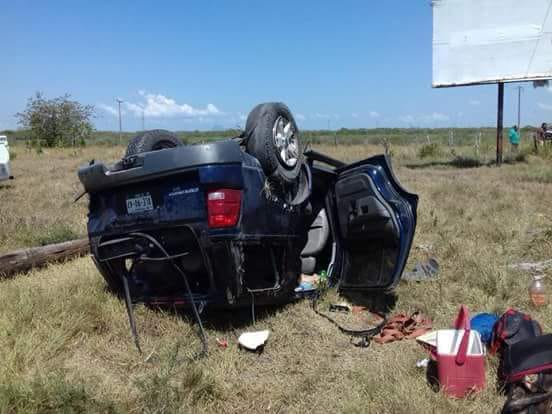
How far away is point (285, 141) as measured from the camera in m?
4.76

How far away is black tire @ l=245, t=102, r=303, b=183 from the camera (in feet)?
14.6

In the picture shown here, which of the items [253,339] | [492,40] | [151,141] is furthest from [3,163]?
[492,40]

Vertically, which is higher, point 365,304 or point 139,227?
point 139,227

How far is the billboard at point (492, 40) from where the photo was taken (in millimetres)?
19406

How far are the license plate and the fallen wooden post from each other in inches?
94.9

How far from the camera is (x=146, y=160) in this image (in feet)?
13.4

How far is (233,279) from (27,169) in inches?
716

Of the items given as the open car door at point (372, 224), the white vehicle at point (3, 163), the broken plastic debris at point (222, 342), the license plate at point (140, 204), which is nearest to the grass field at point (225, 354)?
the broken plastic debris at point (222, 342)

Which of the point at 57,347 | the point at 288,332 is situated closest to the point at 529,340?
the point at 288,332

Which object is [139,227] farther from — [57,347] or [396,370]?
[396,370]

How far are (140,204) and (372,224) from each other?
1.90m

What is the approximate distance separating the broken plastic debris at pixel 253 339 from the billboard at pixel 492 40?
17866 millimetres

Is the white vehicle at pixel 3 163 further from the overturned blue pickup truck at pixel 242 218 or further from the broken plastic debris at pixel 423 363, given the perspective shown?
the broken plastic debris at pixel 423 363

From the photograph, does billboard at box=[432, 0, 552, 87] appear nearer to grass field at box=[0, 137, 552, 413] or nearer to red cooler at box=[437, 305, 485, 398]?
grass field at box=[0, 137, 552, 413]
